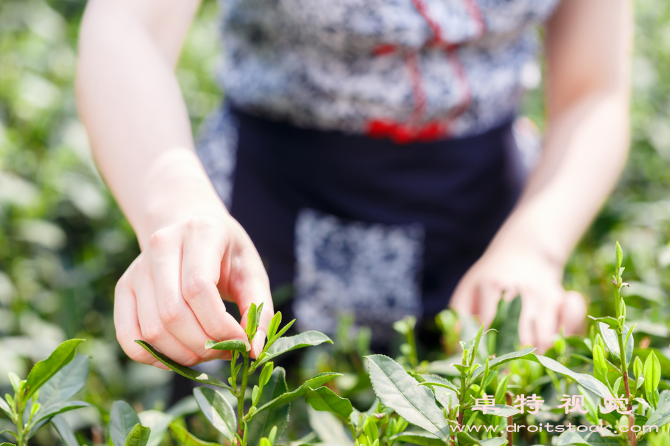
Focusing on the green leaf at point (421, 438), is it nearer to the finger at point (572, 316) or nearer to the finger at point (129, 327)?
the finger at point (129, 327)

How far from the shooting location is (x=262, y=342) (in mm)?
504

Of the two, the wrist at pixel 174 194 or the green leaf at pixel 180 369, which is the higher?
the wrist at pixel 174 194

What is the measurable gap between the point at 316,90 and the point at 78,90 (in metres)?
0.49

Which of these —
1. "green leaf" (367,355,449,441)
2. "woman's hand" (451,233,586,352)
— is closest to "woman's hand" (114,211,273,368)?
"green leaf" (367,355,449,441)

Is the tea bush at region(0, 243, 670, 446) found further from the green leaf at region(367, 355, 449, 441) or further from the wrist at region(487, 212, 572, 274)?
the wrist at region(487, 212, 572, 274)

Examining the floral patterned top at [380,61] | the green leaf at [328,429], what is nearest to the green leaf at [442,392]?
the green leaf at [328,429]

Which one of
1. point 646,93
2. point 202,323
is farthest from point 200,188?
point 646,93

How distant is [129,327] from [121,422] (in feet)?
0.32

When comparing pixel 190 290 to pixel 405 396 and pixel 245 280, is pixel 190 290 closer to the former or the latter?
pixel 245 280

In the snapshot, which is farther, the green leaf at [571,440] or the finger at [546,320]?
the finger at [546,320]

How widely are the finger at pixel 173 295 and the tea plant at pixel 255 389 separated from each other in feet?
0.07

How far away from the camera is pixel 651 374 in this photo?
49cm

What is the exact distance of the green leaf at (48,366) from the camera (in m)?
0.51

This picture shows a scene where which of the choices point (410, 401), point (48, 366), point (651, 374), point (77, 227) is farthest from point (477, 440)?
point (77, 227)
